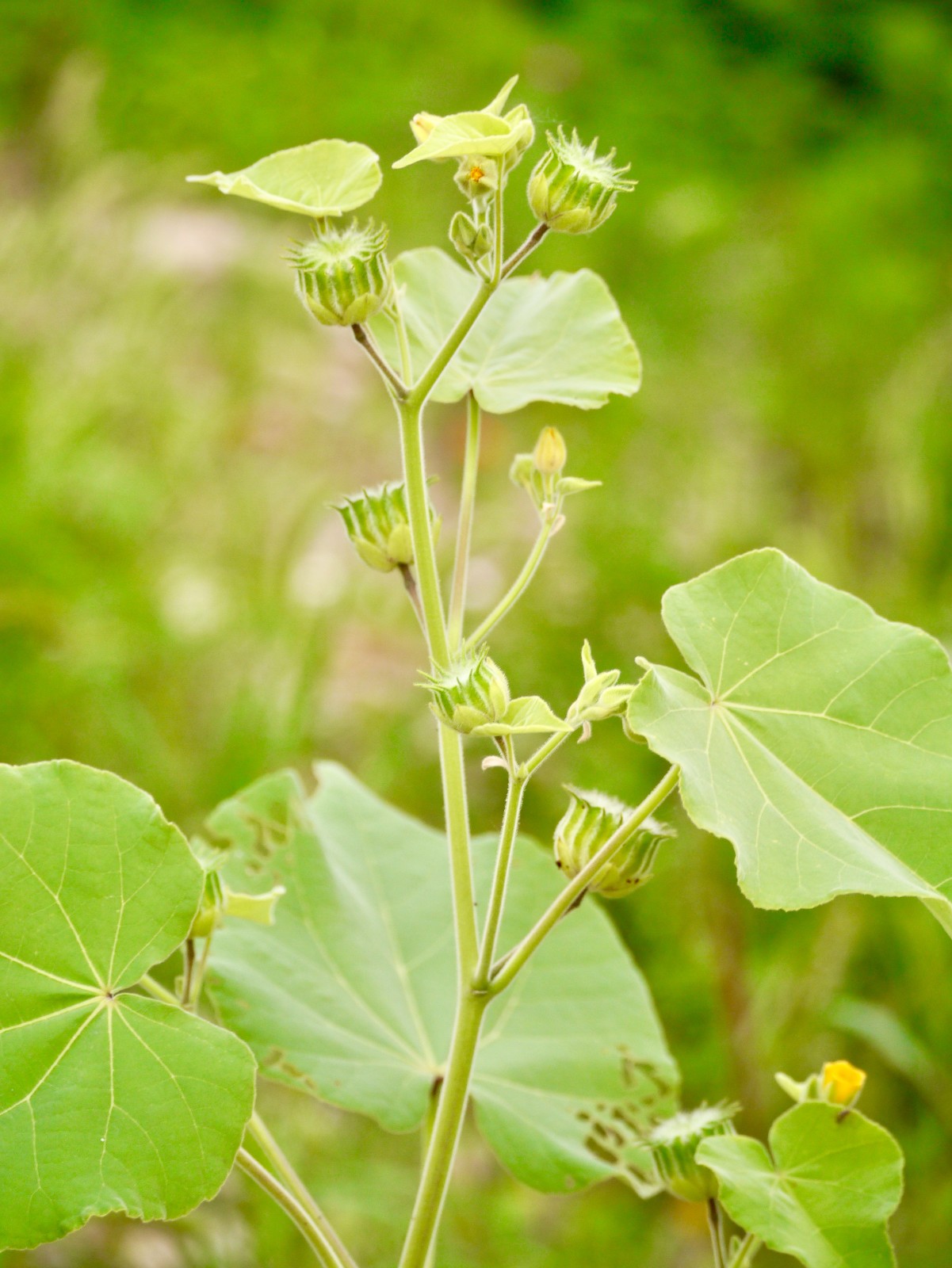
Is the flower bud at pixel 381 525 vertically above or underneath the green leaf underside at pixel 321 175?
underneath

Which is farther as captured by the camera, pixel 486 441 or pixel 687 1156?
pixel 486 441

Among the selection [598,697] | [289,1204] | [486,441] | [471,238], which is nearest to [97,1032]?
[289,1204]

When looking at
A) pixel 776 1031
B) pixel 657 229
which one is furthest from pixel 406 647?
pixel 657 229

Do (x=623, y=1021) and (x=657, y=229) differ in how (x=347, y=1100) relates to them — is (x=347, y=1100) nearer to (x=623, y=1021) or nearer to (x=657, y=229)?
(x=623, y=1021)

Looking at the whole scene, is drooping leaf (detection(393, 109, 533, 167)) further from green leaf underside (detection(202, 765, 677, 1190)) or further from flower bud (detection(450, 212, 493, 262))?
green leaf underside (detection(202, 765, 677, 1190))

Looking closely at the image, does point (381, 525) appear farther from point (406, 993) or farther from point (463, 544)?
point (406, 993)

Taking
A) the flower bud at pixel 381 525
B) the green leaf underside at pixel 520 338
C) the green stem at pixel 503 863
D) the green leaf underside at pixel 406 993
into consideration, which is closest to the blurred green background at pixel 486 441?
the green leaf underside at pixel 520 338

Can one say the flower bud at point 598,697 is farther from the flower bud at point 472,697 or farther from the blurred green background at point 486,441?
the blurred green background at point 486,441
